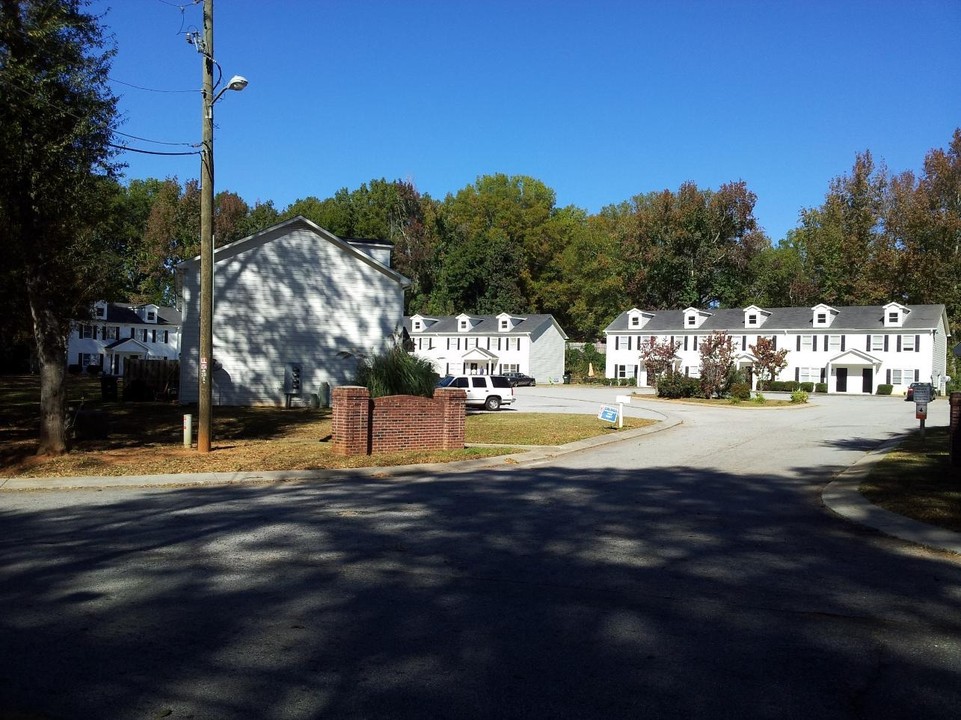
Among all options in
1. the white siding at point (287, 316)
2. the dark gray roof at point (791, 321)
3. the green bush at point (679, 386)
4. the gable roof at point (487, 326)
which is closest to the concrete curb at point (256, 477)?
the white siding at point (287, 316)

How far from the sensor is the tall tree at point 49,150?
1675 cm

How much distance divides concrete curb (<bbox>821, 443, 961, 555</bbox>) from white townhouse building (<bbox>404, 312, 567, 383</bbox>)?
209ft

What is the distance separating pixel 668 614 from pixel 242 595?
146 inches

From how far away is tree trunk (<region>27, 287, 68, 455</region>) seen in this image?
1756 centimetres

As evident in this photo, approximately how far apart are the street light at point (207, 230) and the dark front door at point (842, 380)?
62.7 metres

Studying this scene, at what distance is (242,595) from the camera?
734 cm

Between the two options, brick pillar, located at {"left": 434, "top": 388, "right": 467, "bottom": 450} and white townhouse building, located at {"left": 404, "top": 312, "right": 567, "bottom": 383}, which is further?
white townhouse building, located at {"left": 404, "top": 312, "right": 567, "bottom": 383}

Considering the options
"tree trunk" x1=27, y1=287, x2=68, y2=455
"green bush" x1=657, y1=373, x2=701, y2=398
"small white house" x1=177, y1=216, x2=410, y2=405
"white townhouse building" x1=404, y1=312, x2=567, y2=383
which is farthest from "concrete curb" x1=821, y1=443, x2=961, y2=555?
"white townhouse building" x1=404, y1=312, x2=567, y2=383

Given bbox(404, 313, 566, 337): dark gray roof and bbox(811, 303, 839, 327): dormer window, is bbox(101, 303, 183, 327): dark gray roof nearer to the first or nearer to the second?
bbox(404, 313, 566, 337): dark gray roof

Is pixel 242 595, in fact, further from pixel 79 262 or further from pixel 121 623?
pixel 79 262

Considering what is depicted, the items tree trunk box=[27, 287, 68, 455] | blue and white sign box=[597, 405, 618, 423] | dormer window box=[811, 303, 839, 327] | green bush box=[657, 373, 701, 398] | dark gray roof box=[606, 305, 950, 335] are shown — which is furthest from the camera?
dormer window box=[811, 303, 839, 327]

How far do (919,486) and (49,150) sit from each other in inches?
704

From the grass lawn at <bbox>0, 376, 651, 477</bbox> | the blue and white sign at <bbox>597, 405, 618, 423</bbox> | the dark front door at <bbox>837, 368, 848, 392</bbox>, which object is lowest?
the grass lawn at <bbox>0, 376, 651, 477</bbox>

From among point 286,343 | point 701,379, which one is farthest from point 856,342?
point 286,343
